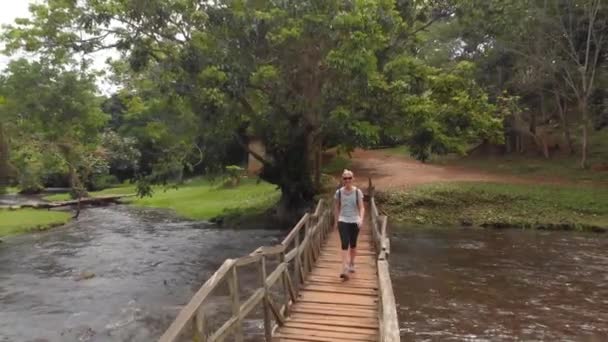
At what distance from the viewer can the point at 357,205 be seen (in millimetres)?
11211

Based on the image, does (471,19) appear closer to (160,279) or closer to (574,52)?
(574,52)

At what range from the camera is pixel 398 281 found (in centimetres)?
1642

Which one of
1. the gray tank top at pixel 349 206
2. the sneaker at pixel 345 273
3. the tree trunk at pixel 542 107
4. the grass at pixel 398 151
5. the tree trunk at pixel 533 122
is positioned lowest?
the sneaker at pixel 345 273

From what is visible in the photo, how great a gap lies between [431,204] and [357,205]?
58.2 feet

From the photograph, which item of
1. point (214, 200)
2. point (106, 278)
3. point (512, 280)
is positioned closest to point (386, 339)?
point (512, 280)

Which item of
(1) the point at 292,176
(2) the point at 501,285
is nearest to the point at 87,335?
(2) the point at 501,285

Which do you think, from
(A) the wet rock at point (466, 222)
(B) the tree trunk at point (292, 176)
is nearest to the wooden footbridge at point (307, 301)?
(B) the tree trunk at point (292, 176)

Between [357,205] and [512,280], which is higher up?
[357,205]

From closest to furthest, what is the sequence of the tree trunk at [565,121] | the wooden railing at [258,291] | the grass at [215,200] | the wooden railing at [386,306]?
the wooden railing at [258,291], the wooden railing at [386,306], the grass at [215,200], the tree trunk at [565,121]

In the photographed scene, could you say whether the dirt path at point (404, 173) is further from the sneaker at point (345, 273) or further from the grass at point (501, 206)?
the sneaker at point (345, 273)

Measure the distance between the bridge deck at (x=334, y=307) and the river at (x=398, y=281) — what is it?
5.54ft

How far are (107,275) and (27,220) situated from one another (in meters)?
14.9

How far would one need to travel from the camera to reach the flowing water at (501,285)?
12312 millimetres

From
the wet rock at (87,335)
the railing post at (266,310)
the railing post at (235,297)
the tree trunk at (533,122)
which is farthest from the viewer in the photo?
the tree trunk at (533,122)
